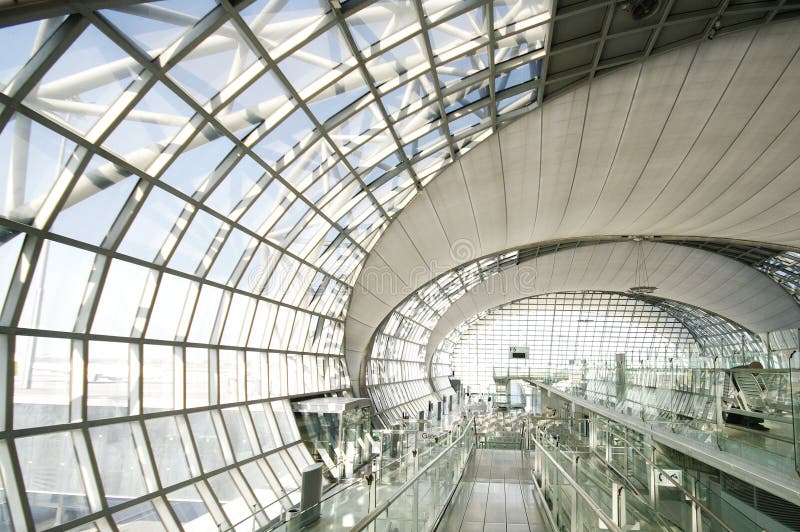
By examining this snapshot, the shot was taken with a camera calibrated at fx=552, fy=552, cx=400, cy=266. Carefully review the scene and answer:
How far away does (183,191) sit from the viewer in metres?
13.7

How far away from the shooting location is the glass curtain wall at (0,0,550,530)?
381 inches

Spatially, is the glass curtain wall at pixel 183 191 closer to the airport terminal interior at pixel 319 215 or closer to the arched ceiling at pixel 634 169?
the airport terminal interior at pixel 319 215

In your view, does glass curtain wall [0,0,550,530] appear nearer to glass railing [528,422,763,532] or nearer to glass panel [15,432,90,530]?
glass panel [15,432,90,530]

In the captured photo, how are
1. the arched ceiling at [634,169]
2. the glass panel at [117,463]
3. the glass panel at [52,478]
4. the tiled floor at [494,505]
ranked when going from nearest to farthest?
1. the glass panel at [52,478]
2. the tiled floor at [494,505]
3. the glass panel at [117,463]
4. the arched ceiling at [634,169]

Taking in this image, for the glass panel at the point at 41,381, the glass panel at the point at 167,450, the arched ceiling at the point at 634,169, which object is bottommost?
the glass panel at the point at 167,450

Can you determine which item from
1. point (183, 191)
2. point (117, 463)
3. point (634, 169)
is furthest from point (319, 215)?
point (634, 169)

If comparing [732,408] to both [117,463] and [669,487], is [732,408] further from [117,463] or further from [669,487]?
[117,463]

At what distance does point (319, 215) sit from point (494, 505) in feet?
38.9

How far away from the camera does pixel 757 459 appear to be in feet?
23.6

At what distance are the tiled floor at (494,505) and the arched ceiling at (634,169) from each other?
12.1 meters

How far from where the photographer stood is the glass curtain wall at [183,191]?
9.68m

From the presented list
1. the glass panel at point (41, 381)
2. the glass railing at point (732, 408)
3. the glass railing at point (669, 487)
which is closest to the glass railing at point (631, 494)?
the glass railing at point (669, 487)

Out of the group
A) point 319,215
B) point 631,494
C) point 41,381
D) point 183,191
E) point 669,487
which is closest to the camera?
point 631,494

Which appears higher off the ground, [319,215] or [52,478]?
[319,215]
